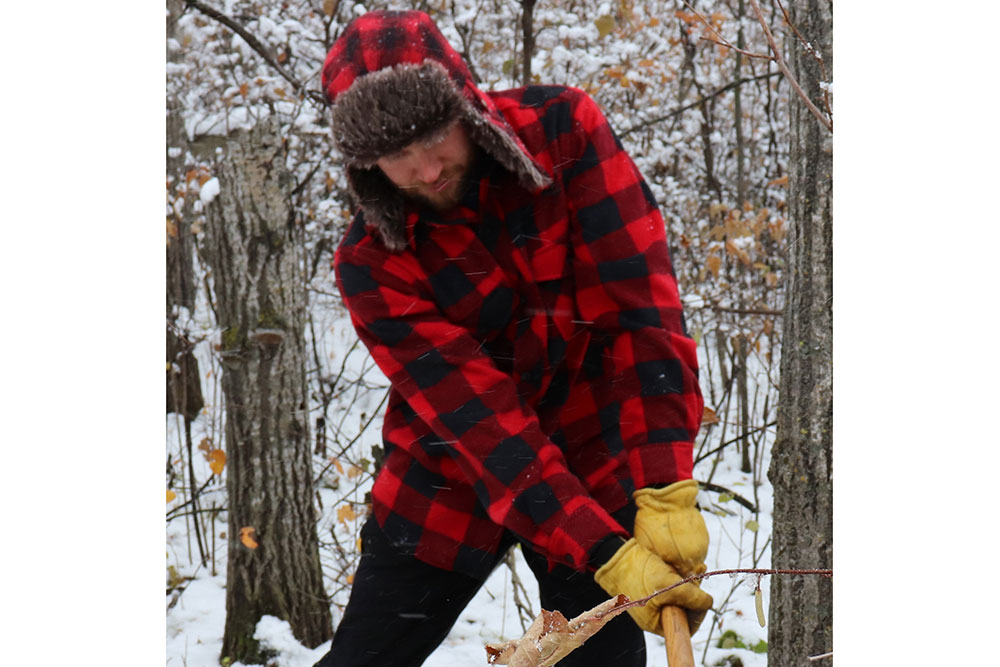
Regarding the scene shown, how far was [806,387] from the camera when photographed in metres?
0.97

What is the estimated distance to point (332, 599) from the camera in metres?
1.34

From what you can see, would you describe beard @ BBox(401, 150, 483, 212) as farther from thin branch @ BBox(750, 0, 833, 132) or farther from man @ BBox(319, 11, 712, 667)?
thin branch @ BBox(750, 0, 833, 132)

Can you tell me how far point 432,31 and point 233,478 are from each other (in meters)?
0.84

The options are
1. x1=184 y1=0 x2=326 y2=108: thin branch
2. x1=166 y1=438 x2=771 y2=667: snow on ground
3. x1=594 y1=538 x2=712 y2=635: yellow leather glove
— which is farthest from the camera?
x1=184 y1=0 x2=326 y2=108: thin branch

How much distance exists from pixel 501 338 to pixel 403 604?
1.35 feet

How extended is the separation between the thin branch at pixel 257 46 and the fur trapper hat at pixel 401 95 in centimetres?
23

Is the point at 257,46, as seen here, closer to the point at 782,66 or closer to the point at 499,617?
the point at 782,66

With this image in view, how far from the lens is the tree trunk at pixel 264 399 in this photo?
4.28ft

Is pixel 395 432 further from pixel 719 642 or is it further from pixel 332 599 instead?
pixel 719 642

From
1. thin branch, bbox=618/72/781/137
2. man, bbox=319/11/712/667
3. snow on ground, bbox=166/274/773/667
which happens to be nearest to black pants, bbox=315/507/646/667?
man, bbox=319/11/712/667

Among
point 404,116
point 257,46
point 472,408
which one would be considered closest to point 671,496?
point 472,408

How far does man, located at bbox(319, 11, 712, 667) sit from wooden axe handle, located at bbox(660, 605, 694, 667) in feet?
0.22

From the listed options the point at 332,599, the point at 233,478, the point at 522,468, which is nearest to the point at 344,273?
the point at 522,468

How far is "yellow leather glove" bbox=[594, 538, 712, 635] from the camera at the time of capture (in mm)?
843
